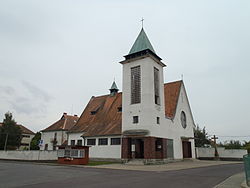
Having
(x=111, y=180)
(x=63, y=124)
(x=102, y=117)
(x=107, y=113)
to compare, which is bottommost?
(x=111, y=180)

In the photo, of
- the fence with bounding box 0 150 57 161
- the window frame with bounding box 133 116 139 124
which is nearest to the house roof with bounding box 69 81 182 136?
the window frame with bounding box 133 116 139 124

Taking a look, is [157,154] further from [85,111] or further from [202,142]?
[202,142]

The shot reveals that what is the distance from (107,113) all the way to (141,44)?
41.3ft

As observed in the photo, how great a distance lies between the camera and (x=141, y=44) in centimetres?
3244

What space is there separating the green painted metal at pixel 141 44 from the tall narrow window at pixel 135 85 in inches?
106

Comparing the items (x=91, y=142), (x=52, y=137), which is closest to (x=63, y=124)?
(x=52, y=137)

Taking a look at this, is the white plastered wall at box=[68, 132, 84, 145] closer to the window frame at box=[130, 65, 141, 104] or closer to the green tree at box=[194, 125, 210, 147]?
the window frame at box=[130, 65, 141, 104]

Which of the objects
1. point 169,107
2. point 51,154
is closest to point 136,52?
point 169,107

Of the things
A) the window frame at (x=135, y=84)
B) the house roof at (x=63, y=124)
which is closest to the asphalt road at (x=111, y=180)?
the window frame at (x=135, y=84)

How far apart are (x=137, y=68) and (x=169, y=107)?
8.14 metres

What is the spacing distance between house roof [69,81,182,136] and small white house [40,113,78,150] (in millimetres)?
3537

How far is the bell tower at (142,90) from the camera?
28906 millimetres

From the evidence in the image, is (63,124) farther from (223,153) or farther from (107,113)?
(223,153)

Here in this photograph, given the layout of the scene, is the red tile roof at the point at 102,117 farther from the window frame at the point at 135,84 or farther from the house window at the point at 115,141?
the window frame at the point at 135,84
